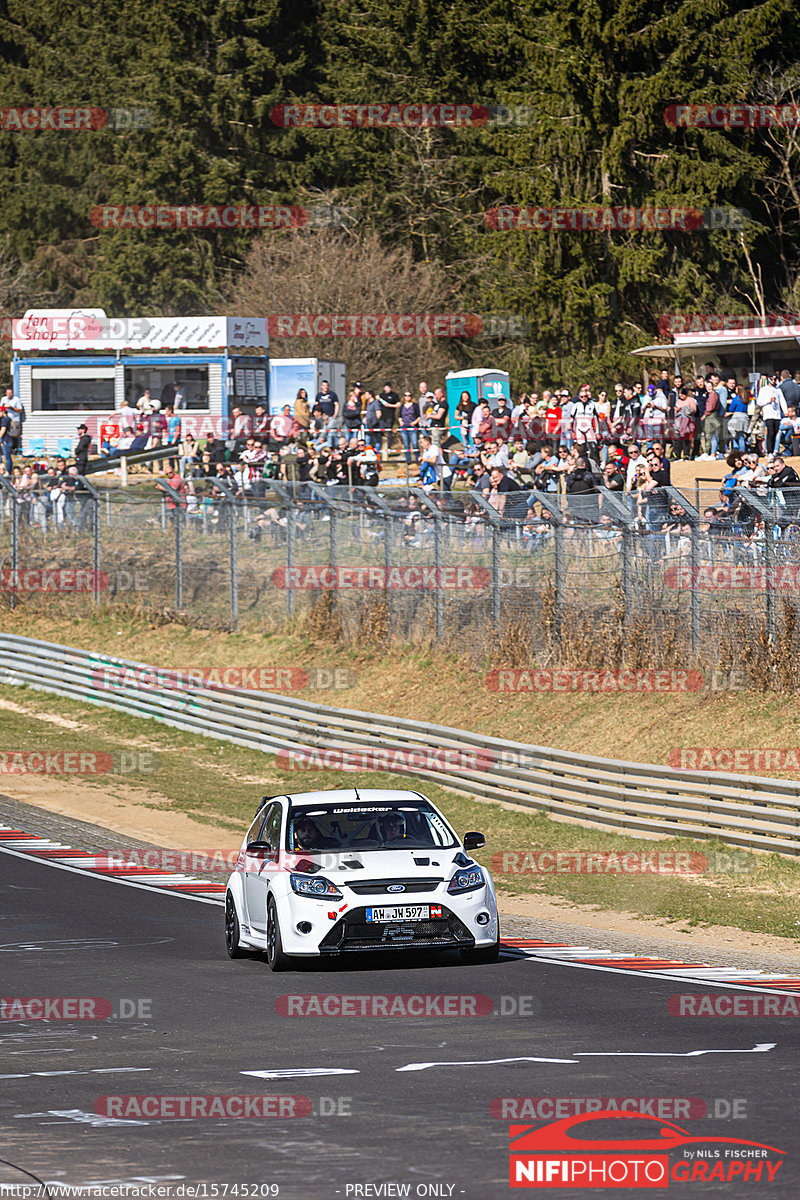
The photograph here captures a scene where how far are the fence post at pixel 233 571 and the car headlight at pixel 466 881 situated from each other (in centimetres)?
2093

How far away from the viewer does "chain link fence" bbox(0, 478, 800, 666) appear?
23.8 meters

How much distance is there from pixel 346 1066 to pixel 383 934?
10.2 feet

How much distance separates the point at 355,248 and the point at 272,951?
2042 inches

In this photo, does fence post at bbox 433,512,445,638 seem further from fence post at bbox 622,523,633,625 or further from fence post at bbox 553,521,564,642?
fence post at bbox 622,523,633,625

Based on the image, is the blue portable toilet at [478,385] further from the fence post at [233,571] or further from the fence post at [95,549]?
the fence post at [233,571]

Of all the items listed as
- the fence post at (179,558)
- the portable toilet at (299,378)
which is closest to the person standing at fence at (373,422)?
the fence post at (179,558)

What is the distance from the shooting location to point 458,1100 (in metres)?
8.81

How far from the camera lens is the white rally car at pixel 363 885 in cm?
1301

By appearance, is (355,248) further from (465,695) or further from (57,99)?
(465,695)

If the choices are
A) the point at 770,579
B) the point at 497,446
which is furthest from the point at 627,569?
the point at 497,446

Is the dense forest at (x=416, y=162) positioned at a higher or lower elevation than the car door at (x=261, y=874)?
higher

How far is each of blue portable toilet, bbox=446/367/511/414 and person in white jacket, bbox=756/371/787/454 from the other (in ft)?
49.0

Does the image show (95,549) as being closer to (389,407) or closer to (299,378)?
(389,407)

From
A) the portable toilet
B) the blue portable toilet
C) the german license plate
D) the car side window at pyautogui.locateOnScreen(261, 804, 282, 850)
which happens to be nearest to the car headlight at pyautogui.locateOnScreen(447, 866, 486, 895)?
the german license plate
